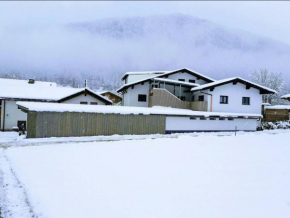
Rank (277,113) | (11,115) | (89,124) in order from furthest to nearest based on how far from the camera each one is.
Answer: (277,113) → (11,115) → (89,124)

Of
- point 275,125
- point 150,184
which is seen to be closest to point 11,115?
point 150,184

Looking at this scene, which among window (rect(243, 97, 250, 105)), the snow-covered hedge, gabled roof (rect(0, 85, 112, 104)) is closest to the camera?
gabled roof (rect(0, 85, 112, 104))

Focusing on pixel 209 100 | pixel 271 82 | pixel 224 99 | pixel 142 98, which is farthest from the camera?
pixel 271 82

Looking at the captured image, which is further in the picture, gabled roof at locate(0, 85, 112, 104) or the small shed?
the small shed

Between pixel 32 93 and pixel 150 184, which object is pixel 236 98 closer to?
pixel 32 93

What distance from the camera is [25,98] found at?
86.6 ft

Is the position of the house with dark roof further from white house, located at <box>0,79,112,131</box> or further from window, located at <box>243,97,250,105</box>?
white house, located at <box>0,79,112,131</box>

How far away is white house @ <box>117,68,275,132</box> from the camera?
26531 mm

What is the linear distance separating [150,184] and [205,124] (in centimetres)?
2033

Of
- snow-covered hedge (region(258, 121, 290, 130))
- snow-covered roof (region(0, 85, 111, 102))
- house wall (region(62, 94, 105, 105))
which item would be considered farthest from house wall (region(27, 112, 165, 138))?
snow-covered hedge (region(258, 121, 290, 130))

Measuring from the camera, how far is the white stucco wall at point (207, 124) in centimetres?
2514

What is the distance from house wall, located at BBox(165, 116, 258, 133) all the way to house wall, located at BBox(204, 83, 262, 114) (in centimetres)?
158

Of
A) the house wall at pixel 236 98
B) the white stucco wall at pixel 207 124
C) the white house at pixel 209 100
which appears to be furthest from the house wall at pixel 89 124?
the house wall at pixel 236 98

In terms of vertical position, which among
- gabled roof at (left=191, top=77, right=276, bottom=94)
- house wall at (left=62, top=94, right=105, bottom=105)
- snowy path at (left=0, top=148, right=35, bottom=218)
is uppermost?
gabled roof at (left=191, top=77, right=276, bottom=94)
